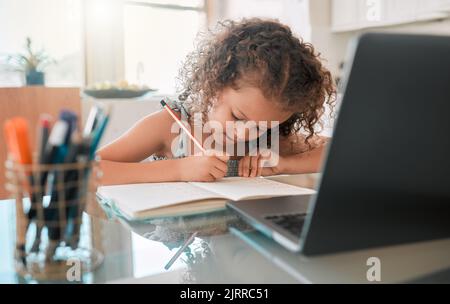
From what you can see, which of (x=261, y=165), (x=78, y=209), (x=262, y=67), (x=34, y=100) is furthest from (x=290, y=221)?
(x=34, y=100)

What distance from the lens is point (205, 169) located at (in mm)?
802

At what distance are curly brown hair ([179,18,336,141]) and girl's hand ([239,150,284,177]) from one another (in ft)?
0.43

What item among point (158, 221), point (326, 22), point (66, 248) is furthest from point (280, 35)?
point (326, 22)

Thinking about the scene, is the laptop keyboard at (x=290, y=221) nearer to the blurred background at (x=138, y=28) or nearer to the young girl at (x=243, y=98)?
the young girl at (x=243, y=98)

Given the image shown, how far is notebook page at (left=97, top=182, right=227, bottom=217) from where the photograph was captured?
0.58 m

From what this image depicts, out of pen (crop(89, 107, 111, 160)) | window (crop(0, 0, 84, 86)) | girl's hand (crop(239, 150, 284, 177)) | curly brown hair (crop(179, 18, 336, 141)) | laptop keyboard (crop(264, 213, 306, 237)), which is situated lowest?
girl's hand (crop(239, 150, 284, 177))

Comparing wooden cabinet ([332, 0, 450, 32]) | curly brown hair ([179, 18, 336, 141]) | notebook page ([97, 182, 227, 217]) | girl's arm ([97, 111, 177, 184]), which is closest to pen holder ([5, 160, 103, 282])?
notebook page ([97, 182, 227, 217])

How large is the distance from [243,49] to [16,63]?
1.83 m

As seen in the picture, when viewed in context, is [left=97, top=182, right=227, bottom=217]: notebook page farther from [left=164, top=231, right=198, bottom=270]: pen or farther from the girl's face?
the girl's face

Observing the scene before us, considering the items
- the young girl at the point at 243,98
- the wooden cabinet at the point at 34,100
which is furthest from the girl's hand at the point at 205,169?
the wooden cabinet at the point at 34,100

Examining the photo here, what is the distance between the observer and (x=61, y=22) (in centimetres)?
264

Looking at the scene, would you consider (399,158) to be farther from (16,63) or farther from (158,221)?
(16,63)

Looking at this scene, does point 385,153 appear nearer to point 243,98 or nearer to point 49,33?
point 243,98

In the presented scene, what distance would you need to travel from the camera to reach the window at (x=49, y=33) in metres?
2.48
